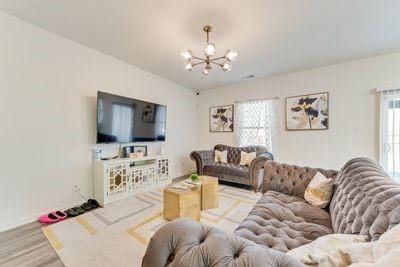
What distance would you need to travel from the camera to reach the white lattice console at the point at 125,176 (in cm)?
299

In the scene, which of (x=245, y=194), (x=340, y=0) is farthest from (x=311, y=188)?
(x=340, y=0)

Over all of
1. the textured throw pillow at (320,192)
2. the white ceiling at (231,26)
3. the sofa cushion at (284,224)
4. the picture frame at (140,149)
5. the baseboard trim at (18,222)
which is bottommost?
the baseboard trim at (18,222)

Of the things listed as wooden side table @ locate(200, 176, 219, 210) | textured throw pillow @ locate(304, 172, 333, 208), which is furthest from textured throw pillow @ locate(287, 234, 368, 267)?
wooden side table @ locate(200, 176, 219, 210)

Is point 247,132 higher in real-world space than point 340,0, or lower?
lower

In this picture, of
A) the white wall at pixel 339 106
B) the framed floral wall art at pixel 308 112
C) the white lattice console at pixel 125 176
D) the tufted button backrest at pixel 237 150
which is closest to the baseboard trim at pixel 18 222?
the white lattice console at pixel 125 176

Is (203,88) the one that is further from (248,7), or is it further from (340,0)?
Result: (340,0)

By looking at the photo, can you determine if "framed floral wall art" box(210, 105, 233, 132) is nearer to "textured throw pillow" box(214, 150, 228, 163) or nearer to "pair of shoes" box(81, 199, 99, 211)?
"textured throw pillow" box(214, 150, 228, 163)

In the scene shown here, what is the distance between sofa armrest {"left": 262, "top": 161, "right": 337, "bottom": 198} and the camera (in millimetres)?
2211

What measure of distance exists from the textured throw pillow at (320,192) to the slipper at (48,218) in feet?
10.5

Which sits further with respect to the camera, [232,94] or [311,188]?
[232,94]

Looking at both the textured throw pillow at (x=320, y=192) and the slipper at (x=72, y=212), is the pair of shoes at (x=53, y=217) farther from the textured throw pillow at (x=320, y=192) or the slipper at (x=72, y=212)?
the textured throw pillow at (x=320, y=192)

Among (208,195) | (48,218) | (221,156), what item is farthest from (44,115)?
(221,156)

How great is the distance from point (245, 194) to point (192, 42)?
2.90 meters

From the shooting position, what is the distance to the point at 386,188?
1.12m
